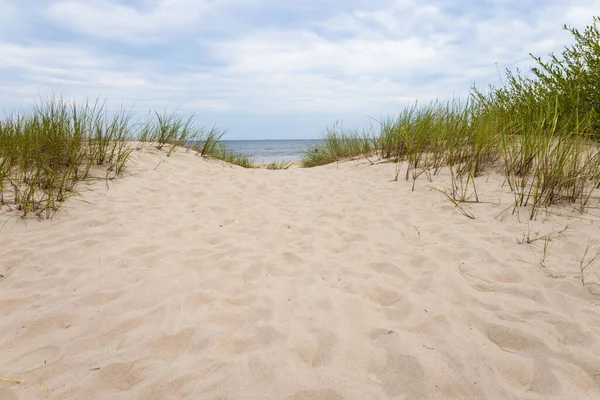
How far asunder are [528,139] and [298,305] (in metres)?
3.62

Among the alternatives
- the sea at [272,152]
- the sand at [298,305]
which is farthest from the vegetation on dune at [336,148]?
the sand at [298,305]

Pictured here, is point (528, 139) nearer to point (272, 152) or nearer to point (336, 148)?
point (336, 148)

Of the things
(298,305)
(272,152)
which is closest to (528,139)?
(298,305)

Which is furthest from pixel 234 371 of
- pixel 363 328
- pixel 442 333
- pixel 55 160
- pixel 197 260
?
pixel 55 160

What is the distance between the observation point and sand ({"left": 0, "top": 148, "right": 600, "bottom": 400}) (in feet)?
5.32

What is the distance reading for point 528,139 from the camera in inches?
168

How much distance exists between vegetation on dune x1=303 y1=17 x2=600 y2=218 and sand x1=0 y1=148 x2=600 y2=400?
1.25 feet

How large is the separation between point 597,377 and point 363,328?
101cm

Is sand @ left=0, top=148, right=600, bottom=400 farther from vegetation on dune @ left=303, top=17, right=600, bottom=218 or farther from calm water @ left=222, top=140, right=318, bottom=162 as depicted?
calm water @ left=222, top=140, right=318, bottom=162

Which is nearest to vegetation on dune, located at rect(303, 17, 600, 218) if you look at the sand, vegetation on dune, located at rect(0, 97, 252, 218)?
the sand

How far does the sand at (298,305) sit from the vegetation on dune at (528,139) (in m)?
0.38

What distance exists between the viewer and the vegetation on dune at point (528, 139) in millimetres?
3619

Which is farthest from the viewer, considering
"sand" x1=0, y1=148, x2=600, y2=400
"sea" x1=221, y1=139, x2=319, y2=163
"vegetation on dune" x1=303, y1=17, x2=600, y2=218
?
"sea" x1=221, y1=139, x2=319, y2=163

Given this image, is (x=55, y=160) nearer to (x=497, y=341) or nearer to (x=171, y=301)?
(x=171, y=301)
